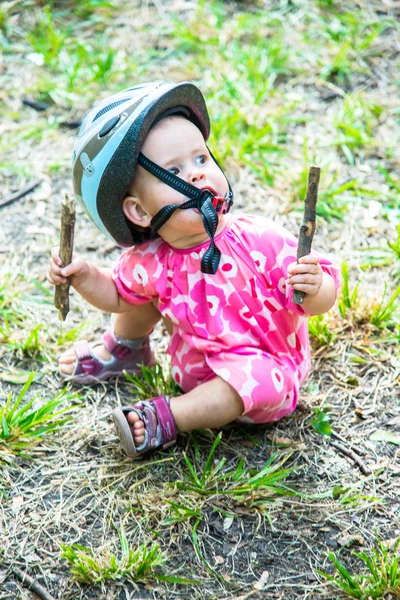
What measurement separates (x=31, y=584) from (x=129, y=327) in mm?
1079

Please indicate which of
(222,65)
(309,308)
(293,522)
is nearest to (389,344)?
(309,308)

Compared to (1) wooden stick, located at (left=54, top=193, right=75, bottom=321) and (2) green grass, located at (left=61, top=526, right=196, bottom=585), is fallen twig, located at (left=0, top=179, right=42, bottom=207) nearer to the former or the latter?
(1) wooden stick, located at (left=54, top=193, right=75, bottom=321)

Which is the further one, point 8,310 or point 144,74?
point 144,74

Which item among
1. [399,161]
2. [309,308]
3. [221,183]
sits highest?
[221,183]

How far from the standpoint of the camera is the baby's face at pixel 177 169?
8.00ft

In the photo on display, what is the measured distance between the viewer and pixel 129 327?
2977 millimetres

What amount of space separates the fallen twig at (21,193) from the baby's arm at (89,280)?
1.54 m

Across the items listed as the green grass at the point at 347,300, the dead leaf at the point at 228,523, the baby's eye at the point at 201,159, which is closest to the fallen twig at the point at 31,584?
the dead leaf at the point at 228,523

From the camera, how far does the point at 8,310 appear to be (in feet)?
10.9

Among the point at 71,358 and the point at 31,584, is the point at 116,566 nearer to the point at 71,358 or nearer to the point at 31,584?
the point at 31,584

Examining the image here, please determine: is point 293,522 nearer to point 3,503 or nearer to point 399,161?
point 3,503

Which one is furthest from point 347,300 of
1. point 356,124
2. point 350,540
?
point 356,124

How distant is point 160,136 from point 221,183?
26cm

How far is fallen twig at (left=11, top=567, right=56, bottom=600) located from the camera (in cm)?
219
